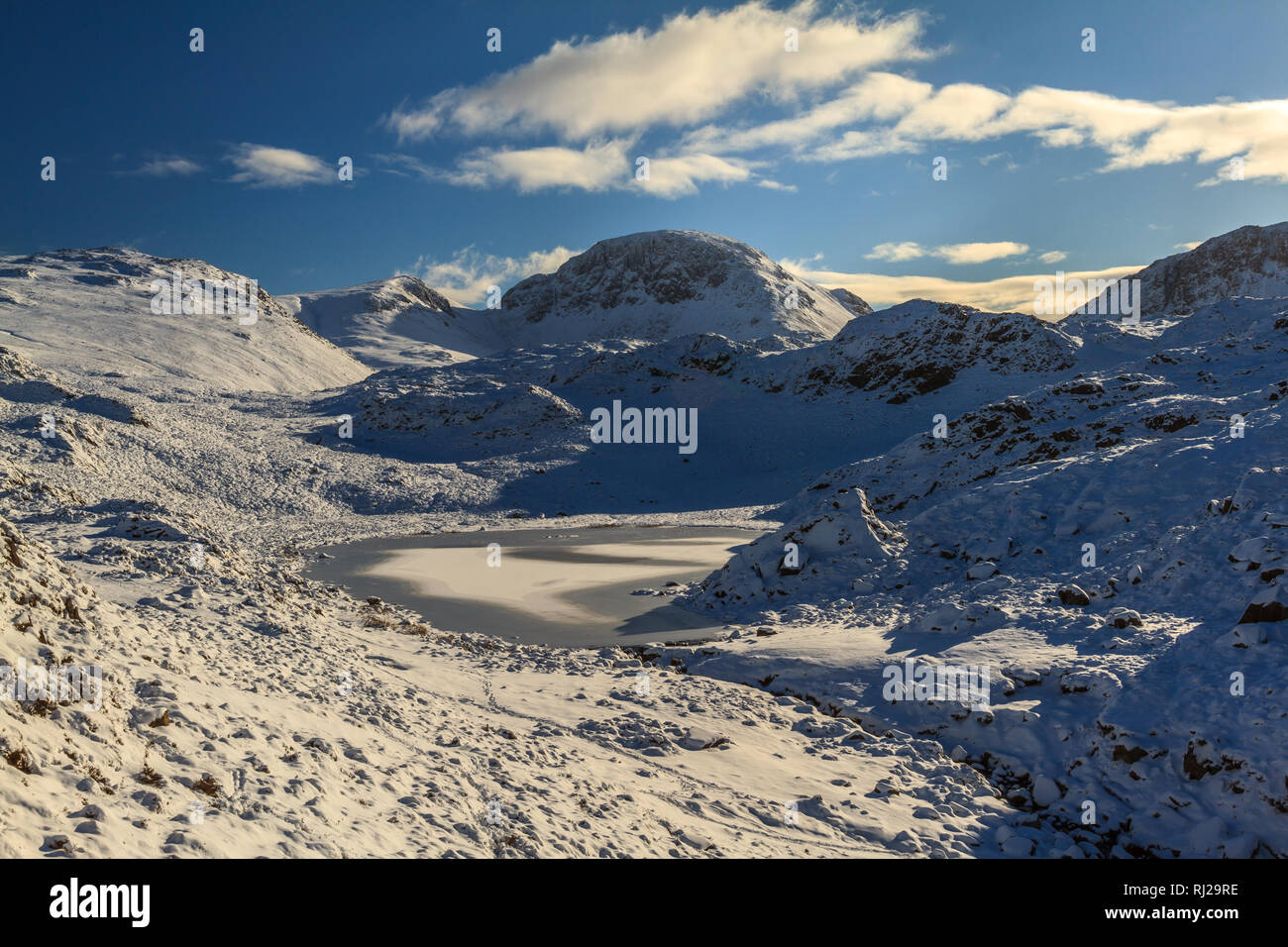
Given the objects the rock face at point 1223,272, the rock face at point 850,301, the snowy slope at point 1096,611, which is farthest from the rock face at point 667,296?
the snowy slope at point 1096,611

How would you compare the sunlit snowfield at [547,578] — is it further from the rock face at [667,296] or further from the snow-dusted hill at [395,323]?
the rock face at [667,296]

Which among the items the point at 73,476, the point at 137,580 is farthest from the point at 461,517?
the point at 137,580

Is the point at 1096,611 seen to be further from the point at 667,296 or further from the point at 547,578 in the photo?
the point at 667,296

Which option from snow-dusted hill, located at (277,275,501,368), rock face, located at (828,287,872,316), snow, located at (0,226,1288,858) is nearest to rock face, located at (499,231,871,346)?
rock face, located at (828,287,872,316)

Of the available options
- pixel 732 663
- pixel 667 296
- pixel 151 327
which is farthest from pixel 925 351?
pixel 667 296

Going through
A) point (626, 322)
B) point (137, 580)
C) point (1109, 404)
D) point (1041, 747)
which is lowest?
point (1041, 747)

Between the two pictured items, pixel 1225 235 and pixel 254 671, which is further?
pixel 1225 235
